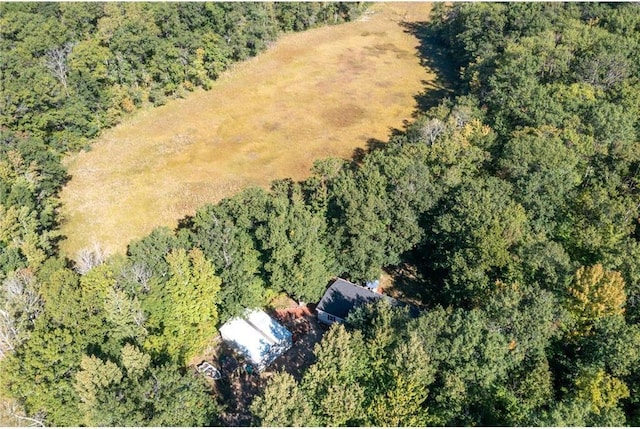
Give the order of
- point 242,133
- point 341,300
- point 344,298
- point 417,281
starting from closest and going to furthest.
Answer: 1. point 341,300
2. point 344,298
3. point 417,281
4. point 242,133

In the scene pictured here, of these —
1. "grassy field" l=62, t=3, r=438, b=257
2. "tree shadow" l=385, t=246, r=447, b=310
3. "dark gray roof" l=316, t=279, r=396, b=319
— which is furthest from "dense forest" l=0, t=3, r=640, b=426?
"grassy field" l=62, t=3, r=438, b=257

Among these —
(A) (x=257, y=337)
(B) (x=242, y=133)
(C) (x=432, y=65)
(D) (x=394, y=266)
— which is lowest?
(D) (x=394, y=266)

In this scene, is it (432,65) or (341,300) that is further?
(432,65)

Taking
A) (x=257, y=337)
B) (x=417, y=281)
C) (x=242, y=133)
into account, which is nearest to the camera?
(x=257, y=337)

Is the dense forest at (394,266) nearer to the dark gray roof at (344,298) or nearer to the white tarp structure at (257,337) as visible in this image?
the dark gray roof at (344,298)

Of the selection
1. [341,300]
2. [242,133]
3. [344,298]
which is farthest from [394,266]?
[242,133]

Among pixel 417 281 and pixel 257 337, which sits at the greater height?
pixel 257 337

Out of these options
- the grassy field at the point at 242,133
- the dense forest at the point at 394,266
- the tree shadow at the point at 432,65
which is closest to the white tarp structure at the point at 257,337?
the dense forest at the point at 394,266

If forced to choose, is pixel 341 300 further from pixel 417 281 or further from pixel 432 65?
pixel 432 65
